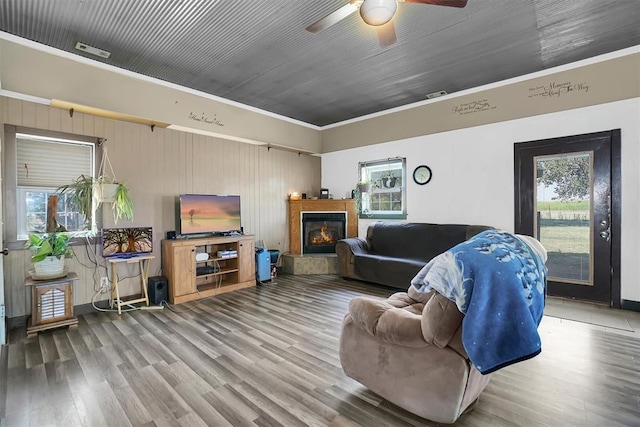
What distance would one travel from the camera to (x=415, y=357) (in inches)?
67.4

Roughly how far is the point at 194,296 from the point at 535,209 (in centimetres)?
493

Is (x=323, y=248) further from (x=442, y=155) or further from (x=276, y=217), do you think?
(x=442, y=155)

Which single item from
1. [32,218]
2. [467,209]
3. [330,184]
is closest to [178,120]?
[32,218]

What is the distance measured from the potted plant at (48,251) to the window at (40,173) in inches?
12.5

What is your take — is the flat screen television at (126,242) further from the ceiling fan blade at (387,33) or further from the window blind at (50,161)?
the ceiling fan blade at (387,33)

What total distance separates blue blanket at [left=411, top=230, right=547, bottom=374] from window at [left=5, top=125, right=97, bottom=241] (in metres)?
4.23

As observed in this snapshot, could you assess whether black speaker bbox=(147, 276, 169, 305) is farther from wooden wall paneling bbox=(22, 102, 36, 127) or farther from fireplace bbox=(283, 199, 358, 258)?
fireplace bbox=(283, 199, 358, 258)

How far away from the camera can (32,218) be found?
3342 mm

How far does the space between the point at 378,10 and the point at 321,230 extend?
4306mm

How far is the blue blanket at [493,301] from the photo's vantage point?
54.5 inches

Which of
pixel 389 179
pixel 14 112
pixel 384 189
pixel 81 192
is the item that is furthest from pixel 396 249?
pixel 14 112

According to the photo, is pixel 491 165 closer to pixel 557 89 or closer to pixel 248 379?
pixel 557 89

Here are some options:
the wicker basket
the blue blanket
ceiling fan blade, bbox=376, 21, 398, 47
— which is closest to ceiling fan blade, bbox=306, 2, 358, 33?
ceiling fan blade, bbox=376, 21, 398, 47

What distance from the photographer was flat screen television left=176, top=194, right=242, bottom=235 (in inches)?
167
